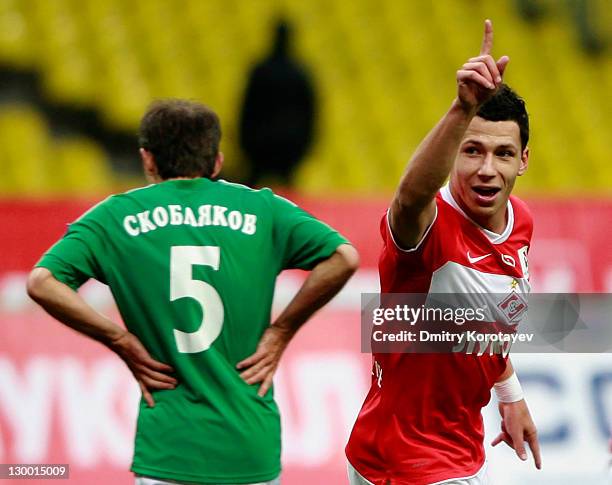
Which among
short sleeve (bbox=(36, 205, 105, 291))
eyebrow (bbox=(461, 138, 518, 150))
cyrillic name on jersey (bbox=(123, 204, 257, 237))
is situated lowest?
short sleeve (bbox=(36, 205, 105, 291))

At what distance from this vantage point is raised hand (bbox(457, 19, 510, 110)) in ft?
9.34

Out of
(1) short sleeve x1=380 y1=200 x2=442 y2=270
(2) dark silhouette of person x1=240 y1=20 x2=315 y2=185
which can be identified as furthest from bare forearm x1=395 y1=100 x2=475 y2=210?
(2) dark silhouette of person x1=240 y1=20 x2=315 y2=185

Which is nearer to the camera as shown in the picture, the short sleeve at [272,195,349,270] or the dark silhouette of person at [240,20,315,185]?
the short sleeve at [272,195,349,270]

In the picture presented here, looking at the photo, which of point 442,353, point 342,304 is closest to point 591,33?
point 342,304

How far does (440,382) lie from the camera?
3516mm

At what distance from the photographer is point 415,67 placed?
395 inches

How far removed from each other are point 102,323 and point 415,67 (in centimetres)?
727

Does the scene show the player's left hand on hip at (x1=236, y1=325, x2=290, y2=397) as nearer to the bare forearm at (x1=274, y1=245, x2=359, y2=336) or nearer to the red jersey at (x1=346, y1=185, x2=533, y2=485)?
the bare forearm at (x1=274, y1=245, x2=359, y2=336)

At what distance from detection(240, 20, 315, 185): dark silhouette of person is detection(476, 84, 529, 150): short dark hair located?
454cm

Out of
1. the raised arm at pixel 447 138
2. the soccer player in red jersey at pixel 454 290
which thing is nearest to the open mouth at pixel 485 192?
the soccer player in red jersey at pixel 454 290

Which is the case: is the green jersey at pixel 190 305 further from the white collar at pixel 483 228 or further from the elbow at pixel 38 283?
the white collar at pixel 483 228

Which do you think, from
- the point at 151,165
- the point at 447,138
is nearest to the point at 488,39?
the point at 447,138

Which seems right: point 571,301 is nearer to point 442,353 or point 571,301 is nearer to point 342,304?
point 342,304

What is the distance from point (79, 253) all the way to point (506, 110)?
1.45 meters
